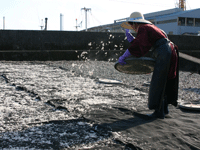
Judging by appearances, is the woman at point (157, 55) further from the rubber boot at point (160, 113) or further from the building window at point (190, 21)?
the building window at point (190, 21)

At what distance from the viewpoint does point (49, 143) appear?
7.62 feet

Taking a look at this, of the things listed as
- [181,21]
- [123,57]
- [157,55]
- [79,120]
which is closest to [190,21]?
[181,21]

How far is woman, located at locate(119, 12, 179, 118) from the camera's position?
10.1 feet

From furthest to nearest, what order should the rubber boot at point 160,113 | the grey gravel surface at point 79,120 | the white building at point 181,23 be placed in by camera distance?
the white building at point 181,23 → the rubber boot at point 160,113 → the grey gravel surface at point 79,120

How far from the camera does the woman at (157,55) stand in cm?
307

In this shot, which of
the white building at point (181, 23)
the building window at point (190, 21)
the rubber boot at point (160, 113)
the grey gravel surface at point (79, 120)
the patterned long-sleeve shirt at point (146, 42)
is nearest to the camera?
the grey gravel surface at point (79, 120)

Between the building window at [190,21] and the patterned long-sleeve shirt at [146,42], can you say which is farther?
the building window at [190,21]

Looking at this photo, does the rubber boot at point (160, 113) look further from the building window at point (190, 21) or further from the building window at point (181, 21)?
the building window at point (190, 21)

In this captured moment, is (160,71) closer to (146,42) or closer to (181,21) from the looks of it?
(146,42)

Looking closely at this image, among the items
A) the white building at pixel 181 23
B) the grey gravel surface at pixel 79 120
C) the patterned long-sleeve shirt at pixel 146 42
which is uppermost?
the white building at pixel 181 23

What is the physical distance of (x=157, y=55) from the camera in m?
3.14

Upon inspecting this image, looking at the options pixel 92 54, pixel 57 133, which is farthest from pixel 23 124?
pixel 92 54

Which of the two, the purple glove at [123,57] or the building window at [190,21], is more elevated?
the building window at [190,21]

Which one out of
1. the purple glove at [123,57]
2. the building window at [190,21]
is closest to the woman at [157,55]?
the purple glove at [123,57]
